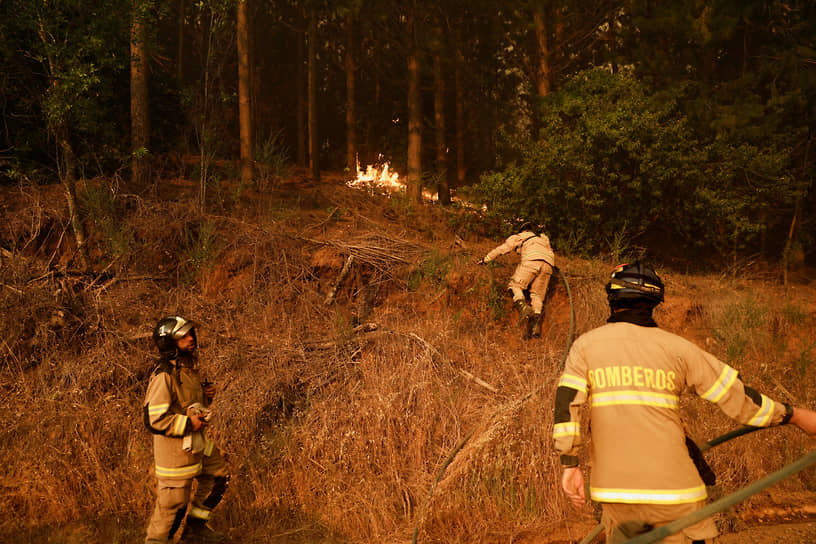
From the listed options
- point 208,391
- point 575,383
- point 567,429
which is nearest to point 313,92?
point 208,391

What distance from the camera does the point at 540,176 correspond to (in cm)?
1223

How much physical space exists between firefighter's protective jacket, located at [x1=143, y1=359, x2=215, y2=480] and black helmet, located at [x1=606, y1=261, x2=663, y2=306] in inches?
112

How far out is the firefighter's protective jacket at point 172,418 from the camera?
401cm

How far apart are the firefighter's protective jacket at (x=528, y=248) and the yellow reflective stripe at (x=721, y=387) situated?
A: 5.99 metres

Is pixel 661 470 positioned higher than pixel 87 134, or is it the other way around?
pixel 87 134

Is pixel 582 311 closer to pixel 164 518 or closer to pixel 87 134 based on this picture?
pixel 164 518

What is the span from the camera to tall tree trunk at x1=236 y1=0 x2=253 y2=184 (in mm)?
12401

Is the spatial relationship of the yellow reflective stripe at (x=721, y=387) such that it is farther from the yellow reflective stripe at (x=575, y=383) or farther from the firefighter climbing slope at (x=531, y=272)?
the firefighter climbing slope at (x=531, y=272)

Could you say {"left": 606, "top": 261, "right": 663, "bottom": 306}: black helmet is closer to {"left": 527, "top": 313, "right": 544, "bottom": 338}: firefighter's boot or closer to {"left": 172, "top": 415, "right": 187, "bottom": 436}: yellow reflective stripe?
{"left": 172, "top": 415, "right": 187, "bottom": 436}: yellow reflective stripe

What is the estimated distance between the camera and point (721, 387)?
2.85m

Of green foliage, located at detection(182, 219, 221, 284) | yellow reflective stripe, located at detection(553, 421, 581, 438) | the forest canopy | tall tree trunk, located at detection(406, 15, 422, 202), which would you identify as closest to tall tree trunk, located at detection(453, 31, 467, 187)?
the forest canopy

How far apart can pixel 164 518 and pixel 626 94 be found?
1193 cm

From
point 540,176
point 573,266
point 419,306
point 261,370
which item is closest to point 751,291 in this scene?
point 573,266

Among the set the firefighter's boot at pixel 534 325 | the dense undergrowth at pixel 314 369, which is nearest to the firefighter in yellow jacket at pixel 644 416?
the dense undergrowth at pixel 314 369
